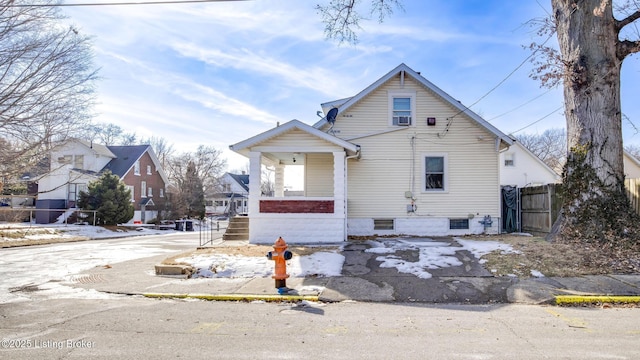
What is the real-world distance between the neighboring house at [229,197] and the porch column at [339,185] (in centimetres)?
5246

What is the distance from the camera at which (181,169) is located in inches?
2354

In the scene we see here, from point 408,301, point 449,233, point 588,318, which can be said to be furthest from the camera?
point 449,233

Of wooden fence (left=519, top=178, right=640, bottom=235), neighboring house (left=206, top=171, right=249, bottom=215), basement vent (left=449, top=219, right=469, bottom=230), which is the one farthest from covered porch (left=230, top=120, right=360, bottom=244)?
neighboring house (left=206, top=171, right=249, bottom=215)

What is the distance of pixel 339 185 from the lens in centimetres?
1359

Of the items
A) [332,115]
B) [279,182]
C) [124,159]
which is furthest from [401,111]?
[124,159]

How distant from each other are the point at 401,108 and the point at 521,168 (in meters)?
19.9

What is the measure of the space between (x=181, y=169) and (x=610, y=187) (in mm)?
56359

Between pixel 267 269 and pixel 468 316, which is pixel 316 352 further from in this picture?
pixel 267 269

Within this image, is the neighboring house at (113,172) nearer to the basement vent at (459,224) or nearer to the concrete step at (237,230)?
the concrete step at (237,230)

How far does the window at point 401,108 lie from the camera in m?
16.1

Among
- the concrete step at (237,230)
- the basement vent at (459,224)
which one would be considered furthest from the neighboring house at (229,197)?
the basement vent at (459,224)

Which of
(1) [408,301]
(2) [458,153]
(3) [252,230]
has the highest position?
(2) [458,153]

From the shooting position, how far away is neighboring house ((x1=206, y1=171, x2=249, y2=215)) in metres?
66.9

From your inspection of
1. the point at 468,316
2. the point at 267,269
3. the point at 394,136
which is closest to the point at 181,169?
the point at 394,136
